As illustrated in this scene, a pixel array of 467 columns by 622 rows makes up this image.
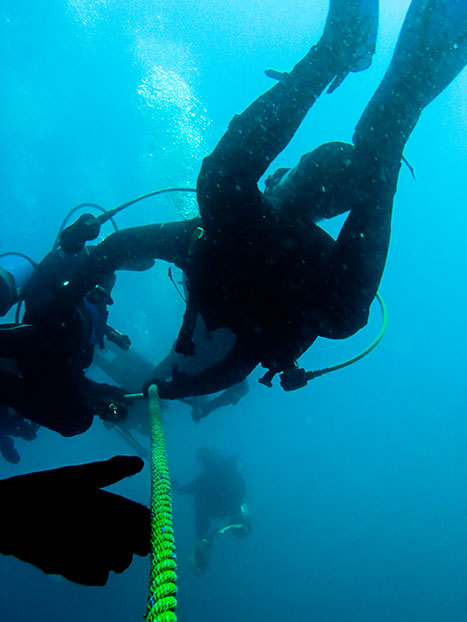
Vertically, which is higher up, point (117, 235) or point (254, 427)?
point (254, 427)

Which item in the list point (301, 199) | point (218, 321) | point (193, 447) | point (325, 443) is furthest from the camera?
point (325, 443)

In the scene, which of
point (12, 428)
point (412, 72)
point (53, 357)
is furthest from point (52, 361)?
point (12, 428)

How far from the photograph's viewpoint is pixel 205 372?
10.8 ft

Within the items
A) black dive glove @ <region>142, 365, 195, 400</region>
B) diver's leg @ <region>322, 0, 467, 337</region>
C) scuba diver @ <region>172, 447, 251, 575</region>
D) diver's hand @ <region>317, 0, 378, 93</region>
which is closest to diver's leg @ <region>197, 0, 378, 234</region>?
diver's hand @ <region>317, 0, 378, 93</region>

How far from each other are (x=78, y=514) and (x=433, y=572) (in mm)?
72100

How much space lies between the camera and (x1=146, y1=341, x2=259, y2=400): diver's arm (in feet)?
10.3

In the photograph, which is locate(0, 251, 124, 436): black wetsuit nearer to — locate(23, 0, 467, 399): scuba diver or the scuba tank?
the scuba tank

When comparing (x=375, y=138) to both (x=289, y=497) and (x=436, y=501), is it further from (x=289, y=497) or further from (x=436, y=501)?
(x=436, y=501)

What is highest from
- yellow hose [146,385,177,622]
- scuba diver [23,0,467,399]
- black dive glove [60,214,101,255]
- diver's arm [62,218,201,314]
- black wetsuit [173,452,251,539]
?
black wetsuit [173,452,251,539]

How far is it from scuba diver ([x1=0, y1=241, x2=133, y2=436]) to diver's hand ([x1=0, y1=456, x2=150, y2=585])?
2.41 meters

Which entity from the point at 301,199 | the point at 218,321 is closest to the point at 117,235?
the point at 218,321

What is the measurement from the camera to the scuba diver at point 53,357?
3053 millimetres

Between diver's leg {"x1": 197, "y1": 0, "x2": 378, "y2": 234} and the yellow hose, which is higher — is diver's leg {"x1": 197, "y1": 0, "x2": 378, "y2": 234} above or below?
above

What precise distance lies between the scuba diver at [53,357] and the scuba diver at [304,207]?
1011 mm
